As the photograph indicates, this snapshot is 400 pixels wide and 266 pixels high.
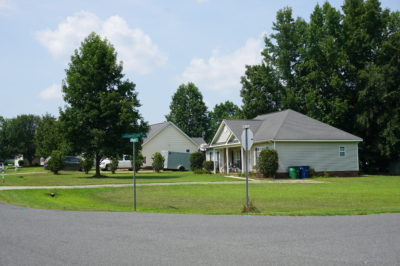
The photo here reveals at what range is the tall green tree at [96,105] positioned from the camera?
1293 inches

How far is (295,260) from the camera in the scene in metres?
6.16

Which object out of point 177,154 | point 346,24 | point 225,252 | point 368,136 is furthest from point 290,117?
point 225,252

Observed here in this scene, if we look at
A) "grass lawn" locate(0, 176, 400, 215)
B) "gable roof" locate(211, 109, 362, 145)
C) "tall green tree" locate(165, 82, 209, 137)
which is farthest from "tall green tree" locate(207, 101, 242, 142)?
"grass lawn" locate(0, 176, 400, 215)

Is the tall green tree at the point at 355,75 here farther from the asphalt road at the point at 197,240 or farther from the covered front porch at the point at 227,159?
the asphalt road at the point at 197,240

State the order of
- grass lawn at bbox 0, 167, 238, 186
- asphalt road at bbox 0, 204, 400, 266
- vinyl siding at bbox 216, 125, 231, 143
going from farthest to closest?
vinyl siding at bbox 216, 125, 231, 143 → grass lawn at bbox 0, 167, 238, 186 → asphalt road at bbox 0, 204, 400, 266

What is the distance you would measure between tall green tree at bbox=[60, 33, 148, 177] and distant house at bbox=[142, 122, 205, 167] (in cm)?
2047

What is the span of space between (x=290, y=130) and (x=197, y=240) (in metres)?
27.1

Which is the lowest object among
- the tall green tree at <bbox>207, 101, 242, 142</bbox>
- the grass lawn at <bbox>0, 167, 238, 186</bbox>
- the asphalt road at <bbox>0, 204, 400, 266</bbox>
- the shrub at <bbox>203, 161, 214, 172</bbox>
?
the asphalt road at <bbox>0, 204, 400, 266</bbox>

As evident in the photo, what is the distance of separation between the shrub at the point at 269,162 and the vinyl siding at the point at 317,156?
1.05 metres

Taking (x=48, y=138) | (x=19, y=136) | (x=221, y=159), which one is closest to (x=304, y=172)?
(x=221, y=159)

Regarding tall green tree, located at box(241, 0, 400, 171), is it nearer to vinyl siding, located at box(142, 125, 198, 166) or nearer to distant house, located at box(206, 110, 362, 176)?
distant house, located at box(206, 110, 362, 176)

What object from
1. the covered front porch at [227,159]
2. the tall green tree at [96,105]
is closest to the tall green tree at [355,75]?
the covered front porch at [227,159]

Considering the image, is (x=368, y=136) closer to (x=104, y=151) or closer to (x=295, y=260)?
(x=104, y=151)

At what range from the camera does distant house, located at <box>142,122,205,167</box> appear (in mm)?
55188
